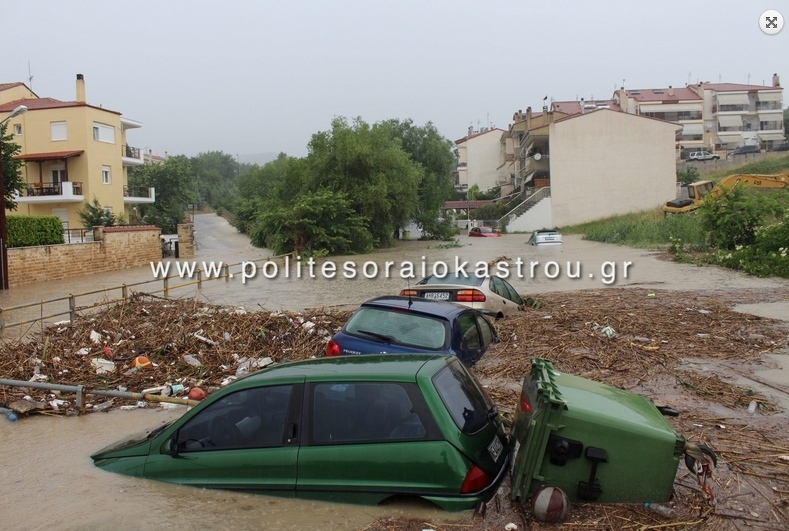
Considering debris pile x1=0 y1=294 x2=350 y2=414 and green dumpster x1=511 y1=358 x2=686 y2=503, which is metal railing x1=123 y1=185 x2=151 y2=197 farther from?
green dumpster x1=511 y1=358 x2=686 y2=503

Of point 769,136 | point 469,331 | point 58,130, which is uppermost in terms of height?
point 769,136

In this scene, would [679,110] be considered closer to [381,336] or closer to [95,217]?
[95,217]

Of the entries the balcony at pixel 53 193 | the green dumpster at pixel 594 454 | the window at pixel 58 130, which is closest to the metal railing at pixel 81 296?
the green dumpster at pixel 594 454

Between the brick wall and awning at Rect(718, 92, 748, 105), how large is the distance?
84.4m

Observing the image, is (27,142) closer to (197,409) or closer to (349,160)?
(349,160)

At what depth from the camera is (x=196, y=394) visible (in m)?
7.91

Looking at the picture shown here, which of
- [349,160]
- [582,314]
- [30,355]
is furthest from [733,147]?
[30,355]

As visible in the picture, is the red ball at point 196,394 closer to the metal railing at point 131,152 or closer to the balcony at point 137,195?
the balcony at point 137,195

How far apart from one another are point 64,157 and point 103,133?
11.4 ft

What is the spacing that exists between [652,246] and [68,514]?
36888mm

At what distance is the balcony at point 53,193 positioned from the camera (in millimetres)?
42562

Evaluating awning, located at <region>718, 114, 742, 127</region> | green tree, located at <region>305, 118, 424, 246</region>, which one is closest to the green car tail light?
green tree, located at <region>305, 118, 424, 246</region>

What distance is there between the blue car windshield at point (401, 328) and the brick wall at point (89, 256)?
21.0 m

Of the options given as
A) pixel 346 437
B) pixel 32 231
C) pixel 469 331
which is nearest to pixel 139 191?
pixel 32 231
